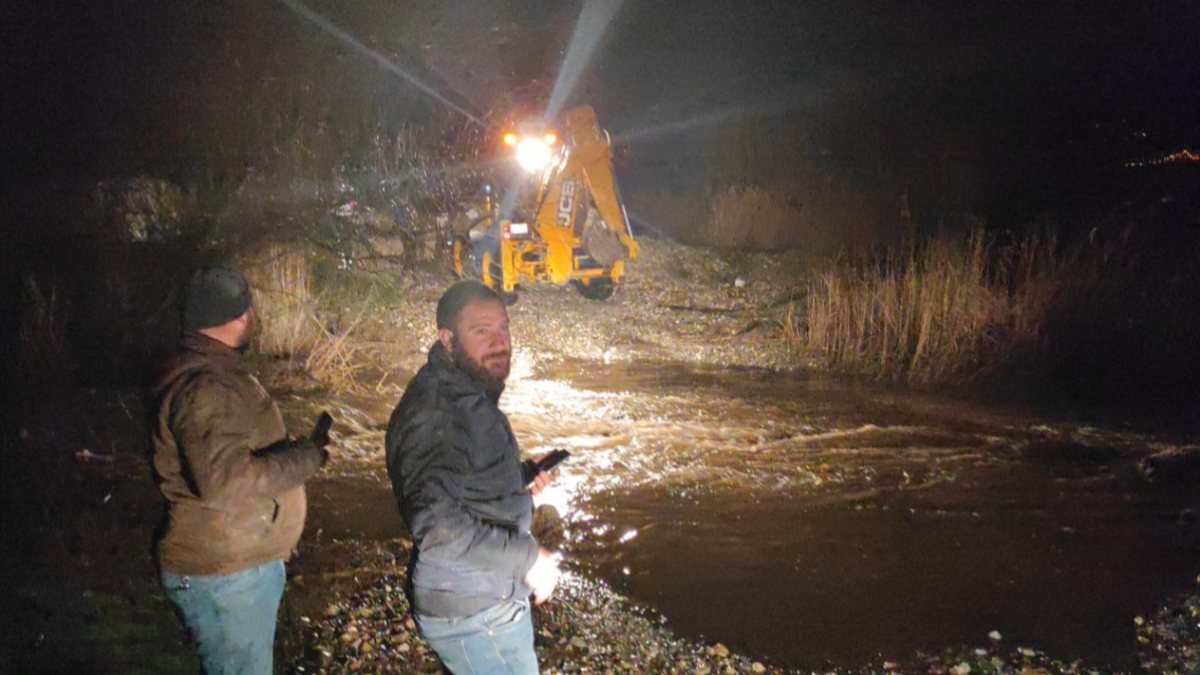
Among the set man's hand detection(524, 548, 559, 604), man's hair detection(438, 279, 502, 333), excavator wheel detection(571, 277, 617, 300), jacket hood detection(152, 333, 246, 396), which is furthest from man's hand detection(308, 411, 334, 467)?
excavator wheel detection(571, 277, 617, 300)

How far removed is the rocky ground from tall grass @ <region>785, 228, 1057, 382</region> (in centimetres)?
507

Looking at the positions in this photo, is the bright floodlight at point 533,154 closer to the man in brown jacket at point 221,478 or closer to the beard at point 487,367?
the man in brown jacket at point 221,478

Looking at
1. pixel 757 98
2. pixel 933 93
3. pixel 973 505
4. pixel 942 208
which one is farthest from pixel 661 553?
pixel 757 98

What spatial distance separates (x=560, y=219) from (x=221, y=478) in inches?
378

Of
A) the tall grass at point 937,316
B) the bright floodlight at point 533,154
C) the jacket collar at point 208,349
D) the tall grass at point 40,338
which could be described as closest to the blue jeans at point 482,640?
the jacket collar at point 208,349

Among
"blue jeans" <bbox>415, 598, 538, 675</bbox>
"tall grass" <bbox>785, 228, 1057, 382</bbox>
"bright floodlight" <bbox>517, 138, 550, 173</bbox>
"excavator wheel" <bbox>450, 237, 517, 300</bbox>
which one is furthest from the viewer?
"excavator wheel" <bbox>450, 237, 517, 300</bbox>

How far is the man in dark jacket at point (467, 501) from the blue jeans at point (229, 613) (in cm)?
66

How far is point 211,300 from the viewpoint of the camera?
2684 millimetres

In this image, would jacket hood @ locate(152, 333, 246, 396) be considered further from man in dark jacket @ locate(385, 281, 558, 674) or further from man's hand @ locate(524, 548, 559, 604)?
man's hand @ locate(524, 548, 559, 604)

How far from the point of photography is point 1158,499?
20.1 ft

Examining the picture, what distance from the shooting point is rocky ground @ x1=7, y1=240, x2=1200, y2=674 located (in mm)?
3902

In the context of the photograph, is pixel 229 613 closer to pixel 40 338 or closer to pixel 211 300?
pixel 211 300

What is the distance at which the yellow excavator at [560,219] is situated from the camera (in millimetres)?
11883

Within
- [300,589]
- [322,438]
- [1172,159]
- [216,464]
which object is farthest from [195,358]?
[1172,159]
